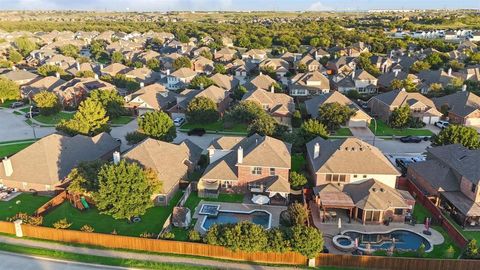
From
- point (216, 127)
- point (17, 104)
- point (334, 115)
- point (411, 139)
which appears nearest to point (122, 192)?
point (216, 127)

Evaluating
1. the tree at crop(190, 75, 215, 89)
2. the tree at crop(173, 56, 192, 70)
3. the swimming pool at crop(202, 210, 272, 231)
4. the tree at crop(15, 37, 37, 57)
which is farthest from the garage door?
the tree at crop(15, 37, 37, 57)

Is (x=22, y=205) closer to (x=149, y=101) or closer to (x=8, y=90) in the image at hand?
(x=149, y=101)

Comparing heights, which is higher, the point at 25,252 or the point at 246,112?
the point at 246,112

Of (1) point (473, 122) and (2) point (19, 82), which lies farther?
(2) point (19, 82)

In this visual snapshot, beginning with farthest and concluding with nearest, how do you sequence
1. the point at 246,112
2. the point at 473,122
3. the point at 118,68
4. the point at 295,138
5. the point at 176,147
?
the point at 118,68
the point at 473,122
the point at 246,112
the point at 295,138
the point at 176,147

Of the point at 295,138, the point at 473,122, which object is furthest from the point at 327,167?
the point at 473,122

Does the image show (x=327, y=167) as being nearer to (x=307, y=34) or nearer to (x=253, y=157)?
(x=253, y=157)
